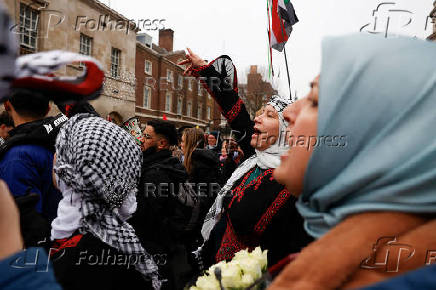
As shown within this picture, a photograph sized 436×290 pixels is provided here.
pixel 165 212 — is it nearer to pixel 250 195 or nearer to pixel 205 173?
pixel 205 173

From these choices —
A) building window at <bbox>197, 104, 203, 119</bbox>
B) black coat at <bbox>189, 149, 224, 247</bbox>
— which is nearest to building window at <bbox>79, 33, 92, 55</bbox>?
black coat at <bbox>189, 149, 224, 247</bbox>

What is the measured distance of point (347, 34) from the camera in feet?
2.94

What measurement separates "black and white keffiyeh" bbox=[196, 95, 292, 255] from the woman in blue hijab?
1.51 metres

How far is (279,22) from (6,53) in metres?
3.89

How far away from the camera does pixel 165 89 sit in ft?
99.1

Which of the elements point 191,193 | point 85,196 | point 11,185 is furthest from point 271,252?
point 191,193

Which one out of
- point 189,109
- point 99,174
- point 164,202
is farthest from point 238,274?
point 189,109

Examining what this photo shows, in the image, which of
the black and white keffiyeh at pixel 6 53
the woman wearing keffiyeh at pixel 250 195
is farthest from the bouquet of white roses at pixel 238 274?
the black and white keffiyeh at pixel 6 53

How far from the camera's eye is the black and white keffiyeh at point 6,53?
0.52 metres

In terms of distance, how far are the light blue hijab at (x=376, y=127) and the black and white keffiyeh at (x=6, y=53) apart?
2.39 ft

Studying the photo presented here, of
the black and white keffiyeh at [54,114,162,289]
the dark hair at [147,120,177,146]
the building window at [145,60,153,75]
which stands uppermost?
the building window at [145,60,153,75]

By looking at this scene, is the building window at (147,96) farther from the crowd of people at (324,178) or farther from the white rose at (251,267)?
the white rose at (251,267)

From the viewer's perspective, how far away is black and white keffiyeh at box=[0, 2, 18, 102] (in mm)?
524

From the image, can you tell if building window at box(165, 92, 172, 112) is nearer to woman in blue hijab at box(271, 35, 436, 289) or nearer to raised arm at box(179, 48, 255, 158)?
raised arm at box(179, 48, 255, 158)
